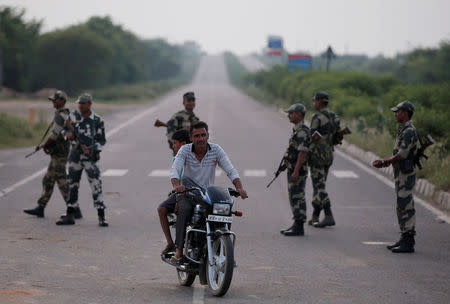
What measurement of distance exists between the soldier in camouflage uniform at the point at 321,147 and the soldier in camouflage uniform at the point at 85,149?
3096 millimetres

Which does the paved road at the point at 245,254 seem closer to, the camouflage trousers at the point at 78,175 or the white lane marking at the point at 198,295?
the white lane marking at the point at 198,295

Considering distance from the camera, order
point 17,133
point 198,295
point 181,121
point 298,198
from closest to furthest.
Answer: point 198,295 < point 298,198 < point 181,121 < point 17,133

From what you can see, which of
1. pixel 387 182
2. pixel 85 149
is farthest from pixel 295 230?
pixel 387 182

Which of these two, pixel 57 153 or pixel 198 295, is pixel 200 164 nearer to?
pixel 198 295

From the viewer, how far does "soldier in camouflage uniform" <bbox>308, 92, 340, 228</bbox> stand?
43.2ft

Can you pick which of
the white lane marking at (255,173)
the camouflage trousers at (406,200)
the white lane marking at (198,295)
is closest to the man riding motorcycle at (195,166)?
the white lane marking at (198,295)

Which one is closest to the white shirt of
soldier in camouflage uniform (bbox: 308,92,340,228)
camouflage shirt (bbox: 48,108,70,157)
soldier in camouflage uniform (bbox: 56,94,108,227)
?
soldier in camouflage uniform (bbox: 308,92,340,228)

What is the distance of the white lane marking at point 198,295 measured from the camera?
8438mm

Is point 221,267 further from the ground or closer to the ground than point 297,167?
closer to the ground

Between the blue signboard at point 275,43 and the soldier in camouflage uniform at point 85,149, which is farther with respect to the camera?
the blue signboard at point 275,43

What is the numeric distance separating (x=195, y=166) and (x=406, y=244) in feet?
12.0

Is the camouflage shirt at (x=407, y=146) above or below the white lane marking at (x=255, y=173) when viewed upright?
above

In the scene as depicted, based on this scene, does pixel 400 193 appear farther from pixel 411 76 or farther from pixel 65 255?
pixel 411 76

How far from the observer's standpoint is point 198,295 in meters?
8.74
